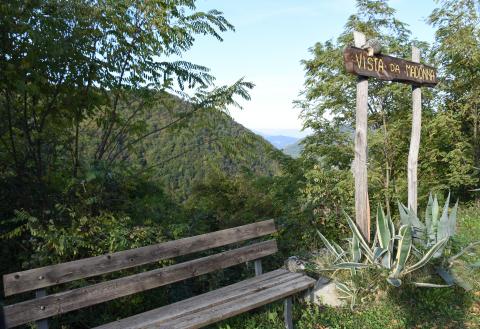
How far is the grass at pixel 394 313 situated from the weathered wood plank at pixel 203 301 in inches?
11.7

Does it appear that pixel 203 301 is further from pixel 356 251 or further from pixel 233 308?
pixel 356 251

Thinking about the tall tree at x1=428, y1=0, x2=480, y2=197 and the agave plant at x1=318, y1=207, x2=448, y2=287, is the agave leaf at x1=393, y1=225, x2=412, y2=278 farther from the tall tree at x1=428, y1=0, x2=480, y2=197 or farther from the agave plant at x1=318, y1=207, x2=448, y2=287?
the tall tree at x1=428, y1=0, x2=480, y2=197

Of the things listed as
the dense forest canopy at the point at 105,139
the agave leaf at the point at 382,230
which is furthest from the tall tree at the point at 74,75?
the agave leaf at the point at 382,230

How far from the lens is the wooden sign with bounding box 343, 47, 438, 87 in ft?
11.3

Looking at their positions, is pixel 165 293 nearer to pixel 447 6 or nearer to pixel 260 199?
pixel 260 199

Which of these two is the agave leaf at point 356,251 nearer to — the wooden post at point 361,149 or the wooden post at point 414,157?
the wooden post at point 361,149

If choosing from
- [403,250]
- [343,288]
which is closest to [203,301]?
[343,288]

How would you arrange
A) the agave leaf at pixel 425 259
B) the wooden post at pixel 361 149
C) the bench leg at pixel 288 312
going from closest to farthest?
the bench leg at pixel 288 312
the agave leaf at pixel 425 259
the wooden post at pixel 361 149

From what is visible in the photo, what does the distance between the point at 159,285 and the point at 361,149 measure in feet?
7.37

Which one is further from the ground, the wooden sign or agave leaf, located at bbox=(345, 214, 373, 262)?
the wooden sign

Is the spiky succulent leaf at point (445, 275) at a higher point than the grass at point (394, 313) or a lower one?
higher

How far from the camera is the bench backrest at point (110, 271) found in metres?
2.16

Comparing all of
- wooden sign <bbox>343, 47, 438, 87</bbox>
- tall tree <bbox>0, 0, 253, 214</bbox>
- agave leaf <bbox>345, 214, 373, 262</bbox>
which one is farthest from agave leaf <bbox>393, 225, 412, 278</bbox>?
tall tree <bbox>0, 0, 253, 214</bbox>

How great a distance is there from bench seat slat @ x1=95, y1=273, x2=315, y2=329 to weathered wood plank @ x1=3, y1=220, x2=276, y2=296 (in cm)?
36
